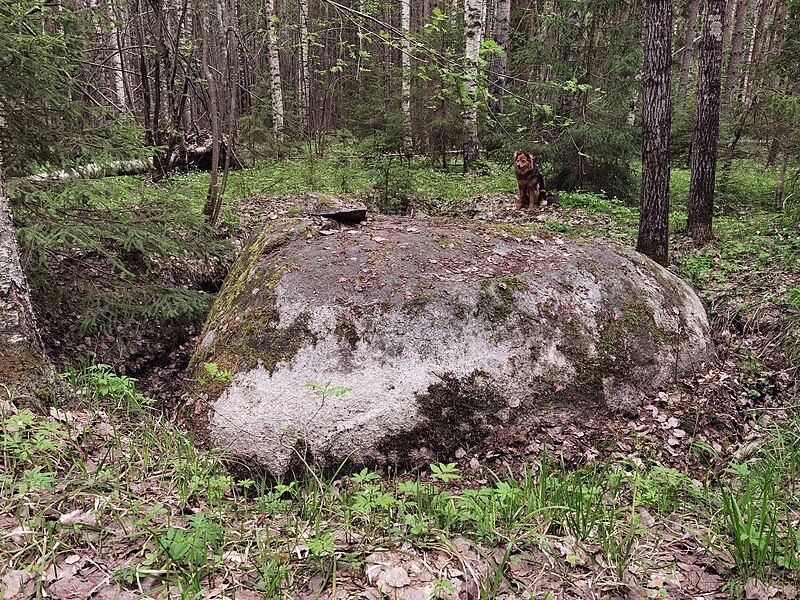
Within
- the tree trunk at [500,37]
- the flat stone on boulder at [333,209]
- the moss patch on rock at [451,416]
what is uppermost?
the tree trunk at [500,37]

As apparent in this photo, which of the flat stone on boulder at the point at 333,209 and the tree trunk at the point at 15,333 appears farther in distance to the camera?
the flat stone on boulder at the point at 333,209

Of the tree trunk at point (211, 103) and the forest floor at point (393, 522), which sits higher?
the tree trunk at point (211, 103)

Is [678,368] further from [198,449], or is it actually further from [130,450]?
[130,450]

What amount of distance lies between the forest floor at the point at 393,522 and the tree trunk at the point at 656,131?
3559 millimetres

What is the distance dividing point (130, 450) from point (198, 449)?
29.6 inches

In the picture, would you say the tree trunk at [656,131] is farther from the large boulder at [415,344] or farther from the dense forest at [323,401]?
the large boulder at [415,344]

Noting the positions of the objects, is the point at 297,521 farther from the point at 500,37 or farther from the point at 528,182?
the point at 500,37

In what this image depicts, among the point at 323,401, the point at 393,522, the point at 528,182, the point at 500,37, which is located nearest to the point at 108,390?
the point at 323,401

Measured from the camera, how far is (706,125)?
746cm

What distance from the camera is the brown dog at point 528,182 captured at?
925 centimetres

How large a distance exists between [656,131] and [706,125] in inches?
65.0

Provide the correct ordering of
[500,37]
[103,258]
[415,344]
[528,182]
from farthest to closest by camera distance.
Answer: [500,37], [528,182], [103,258], [415,344]

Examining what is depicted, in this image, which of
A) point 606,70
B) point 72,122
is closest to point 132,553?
point 72,122

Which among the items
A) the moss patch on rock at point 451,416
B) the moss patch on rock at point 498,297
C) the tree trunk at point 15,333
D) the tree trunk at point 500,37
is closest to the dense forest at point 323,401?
the tree trunk at point 15,333
